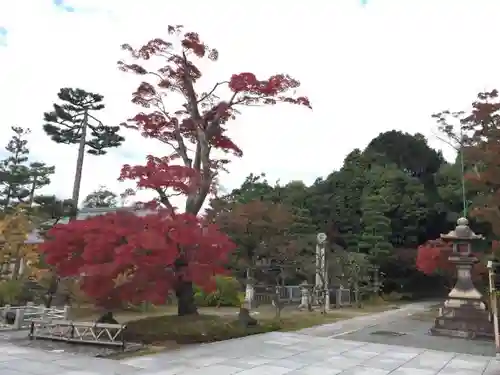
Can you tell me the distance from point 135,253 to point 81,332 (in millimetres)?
2244

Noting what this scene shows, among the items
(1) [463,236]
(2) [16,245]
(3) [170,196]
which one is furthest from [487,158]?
(2) [16,245]

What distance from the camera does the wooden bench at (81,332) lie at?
30.1 feet

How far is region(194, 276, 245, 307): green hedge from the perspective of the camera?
19.9 metres

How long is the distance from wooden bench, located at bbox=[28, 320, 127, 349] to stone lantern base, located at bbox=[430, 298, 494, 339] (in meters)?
8.62

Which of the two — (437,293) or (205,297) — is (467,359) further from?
(437,293)

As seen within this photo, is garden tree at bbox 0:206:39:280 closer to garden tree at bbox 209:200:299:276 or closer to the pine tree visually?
garden tree at bbox 209:200:299:276

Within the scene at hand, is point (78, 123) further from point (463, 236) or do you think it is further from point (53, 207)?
point (463, 236)

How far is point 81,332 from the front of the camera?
9742 mm

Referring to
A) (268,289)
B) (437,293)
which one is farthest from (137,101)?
(437,293)

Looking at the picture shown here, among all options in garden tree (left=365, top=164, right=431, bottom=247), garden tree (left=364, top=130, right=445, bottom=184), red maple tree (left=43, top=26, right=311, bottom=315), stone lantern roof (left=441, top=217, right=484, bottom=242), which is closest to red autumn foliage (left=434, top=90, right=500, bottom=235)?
stone lantern roof (left=441, top=217, right=484, bottom=242)

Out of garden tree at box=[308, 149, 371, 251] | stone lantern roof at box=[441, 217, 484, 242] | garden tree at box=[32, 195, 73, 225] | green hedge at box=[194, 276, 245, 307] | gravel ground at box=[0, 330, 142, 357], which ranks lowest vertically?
gravel ground at box=[0, 330, 142, 357]

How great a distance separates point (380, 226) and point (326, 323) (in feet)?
52.4

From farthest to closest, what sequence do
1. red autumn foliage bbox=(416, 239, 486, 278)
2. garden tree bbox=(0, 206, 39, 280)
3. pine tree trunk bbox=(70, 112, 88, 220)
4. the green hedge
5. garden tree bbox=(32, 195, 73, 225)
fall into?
pine tree trunk bbox=(70, 112, 88, 220)
the green hedge
garden tree bbox=(32, 195, 73, 225)
garden tree bbox=(0, 206, 39, 280)
red autumn foliage bbox=(416, 239, 486, 278)

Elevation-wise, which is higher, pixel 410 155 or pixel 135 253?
pixel 410 155
